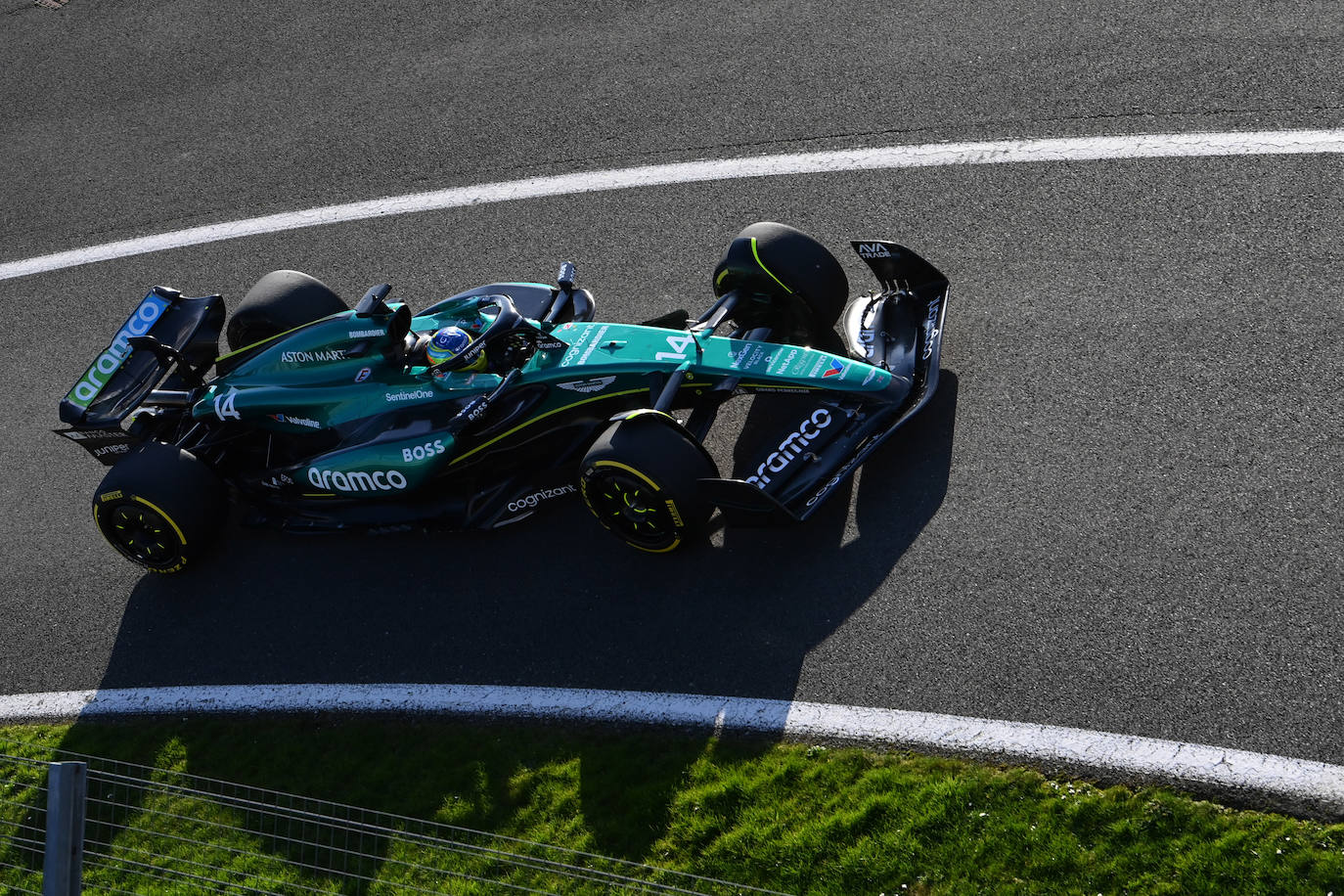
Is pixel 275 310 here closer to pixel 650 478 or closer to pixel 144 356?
pixel 144 356

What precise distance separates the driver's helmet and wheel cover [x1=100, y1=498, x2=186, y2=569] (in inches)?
73.9

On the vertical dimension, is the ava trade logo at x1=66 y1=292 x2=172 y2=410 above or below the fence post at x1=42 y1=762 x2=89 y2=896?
above

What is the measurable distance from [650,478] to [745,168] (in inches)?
156

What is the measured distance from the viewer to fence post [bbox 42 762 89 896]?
433 cm

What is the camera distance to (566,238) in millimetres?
9695

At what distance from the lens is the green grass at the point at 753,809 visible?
5367 millimetres

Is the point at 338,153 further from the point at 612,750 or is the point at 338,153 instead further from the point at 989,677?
the point at 989,677

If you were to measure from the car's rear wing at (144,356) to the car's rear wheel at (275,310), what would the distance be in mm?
163

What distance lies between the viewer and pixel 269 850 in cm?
648

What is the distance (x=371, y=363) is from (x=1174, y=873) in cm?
526

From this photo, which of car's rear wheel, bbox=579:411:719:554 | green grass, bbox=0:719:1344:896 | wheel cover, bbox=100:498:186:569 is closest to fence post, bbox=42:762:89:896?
green grass, bbox=0:719:1344:896

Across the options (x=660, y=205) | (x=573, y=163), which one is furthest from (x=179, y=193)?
(x=660, y=205)

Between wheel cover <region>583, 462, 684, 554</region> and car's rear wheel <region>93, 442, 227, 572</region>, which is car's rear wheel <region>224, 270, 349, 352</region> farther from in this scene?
wheel cover <region>583, 462, 684, 554</region>

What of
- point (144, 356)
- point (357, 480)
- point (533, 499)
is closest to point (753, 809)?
point (533, 499)
